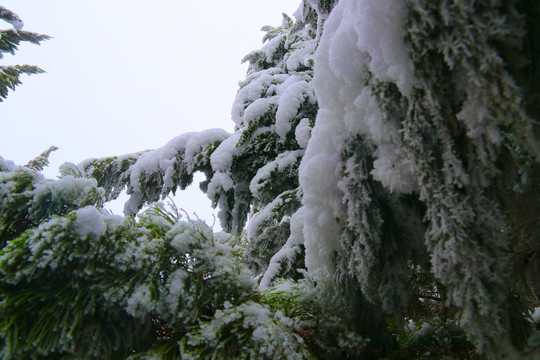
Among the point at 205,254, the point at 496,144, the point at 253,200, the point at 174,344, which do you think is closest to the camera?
the point at 496,144

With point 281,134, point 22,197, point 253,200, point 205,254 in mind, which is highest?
point 281,134

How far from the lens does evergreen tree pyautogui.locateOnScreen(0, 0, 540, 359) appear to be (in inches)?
28.1

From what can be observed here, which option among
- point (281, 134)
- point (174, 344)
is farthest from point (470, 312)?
point (281, 134)

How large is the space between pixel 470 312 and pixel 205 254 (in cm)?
75

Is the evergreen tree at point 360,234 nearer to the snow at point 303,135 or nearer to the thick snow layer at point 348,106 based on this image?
the thick snow layer at point 348,106

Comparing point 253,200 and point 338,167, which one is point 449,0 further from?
point 253,200

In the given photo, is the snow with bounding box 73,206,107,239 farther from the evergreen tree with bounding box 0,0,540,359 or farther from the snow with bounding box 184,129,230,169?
the snow with bounding box 184,129,230,169

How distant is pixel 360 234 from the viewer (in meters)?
0.93

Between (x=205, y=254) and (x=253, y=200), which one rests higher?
(x=253, y=200)

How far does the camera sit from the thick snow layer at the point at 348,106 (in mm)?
802

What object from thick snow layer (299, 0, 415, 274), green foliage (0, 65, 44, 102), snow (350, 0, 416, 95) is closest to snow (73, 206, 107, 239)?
thick snow layer (299, 0, 415, 274)

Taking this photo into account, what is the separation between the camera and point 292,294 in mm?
1193

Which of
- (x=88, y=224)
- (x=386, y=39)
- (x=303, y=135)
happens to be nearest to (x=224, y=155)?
(x=303, y=135)

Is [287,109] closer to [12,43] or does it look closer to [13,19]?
[13,19]
